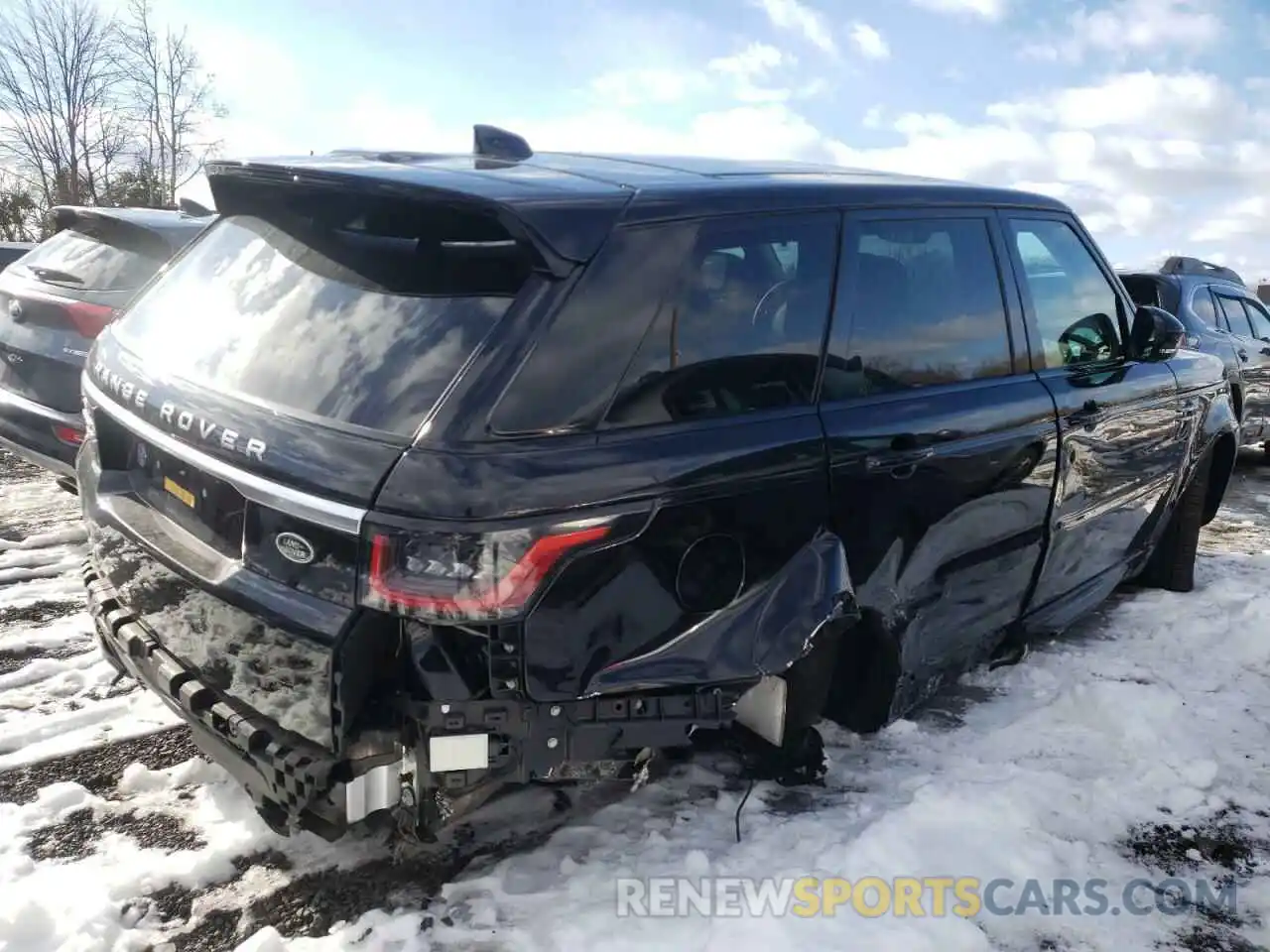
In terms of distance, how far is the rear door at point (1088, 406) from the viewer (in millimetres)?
3625

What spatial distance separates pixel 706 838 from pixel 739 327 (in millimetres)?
1459

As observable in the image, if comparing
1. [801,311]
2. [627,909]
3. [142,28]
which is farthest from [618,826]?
[142,28]

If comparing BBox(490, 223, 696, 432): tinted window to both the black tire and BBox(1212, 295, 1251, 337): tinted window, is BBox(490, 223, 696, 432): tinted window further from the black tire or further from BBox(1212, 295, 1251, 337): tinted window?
BBox(1212, 295, 1251, 337): tinted window

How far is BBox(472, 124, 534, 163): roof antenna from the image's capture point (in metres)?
2.97

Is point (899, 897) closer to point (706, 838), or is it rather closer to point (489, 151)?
point (706, 838)

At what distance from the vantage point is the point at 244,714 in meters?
2.29

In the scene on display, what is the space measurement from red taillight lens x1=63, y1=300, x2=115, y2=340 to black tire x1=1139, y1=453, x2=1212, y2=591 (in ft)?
17.6

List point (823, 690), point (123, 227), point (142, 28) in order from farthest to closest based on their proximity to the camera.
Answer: point (142, 28), point (123, 227), point (823, 690)

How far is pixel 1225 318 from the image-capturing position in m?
8.52

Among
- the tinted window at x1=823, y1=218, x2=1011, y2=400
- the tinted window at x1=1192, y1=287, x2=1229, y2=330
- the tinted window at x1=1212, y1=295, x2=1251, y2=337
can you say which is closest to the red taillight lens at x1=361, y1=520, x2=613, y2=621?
the tinted window at x1=823, y1=218, x2=1011, y2=400

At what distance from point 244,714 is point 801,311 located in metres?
1.73

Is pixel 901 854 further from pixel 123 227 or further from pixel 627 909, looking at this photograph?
pixel 123 227

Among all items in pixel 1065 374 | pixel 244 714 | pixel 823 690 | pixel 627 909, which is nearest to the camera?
pixel 244 714

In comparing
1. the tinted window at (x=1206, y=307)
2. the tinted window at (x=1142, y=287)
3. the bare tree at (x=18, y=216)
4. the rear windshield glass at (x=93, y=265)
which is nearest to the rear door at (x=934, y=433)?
the rear windshield glass at (x=93, y=265)
